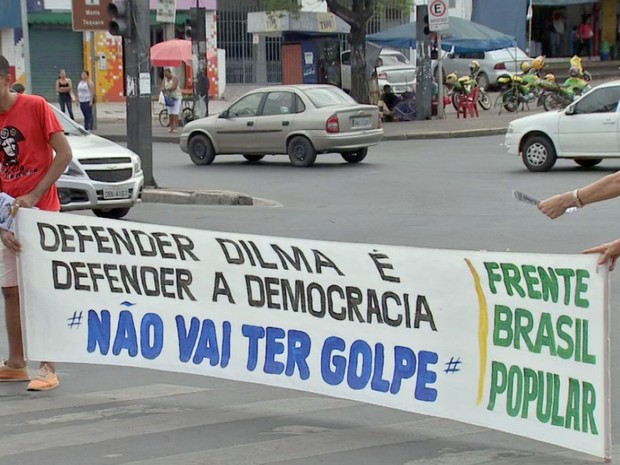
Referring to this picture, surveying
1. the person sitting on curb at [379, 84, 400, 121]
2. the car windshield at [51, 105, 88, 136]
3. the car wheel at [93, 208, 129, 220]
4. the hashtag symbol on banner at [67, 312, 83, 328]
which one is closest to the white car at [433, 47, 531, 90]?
the person sitting on curb at [379, 84, 400, 121]

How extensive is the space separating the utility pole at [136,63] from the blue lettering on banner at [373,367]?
12899 mm

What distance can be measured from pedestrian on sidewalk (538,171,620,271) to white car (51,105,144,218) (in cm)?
960

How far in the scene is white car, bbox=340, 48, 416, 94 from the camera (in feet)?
125

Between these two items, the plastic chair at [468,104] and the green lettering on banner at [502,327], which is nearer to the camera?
the green lettering on banner at [502,327]

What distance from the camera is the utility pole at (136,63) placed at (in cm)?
1819

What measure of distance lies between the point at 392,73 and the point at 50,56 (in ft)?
42.9

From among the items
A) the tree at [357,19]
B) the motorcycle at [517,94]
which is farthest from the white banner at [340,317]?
the motorcycle at [517,94]

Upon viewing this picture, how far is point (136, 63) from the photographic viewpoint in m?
18.4

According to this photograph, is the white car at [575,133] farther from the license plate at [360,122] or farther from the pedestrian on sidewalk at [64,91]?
the pedestrian on sidewalk at [64,91]

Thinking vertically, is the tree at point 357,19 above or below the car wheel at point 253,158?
above

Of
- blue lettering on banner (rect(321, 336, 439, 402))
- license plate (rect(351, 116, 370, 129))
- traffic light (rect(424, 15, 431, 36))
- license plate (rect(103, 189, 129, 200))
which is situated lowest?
license plate (rect(103, 189, 129, 200))

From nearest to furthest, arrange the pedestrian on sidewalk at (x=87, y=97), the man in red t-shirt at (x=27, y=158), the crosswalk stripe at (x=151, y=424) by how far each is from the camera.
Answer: the crosswalk stripe at (x=151, y=424) → the man in red t-shirt at (x=27, y=158) → the pedestrian on sidewalk at (x=87, y=97)

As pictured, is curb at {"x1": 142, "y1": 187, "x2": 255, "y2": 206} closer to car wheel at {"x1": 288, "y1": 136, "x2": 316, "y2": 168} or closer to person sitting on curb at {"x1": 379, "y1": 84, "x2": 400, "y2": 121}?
car wheel at {"x1": 288, "y1": 136, "x2": 316, "y2": 168}

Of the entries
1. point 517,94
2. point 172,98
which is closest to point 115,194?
point 172,98
